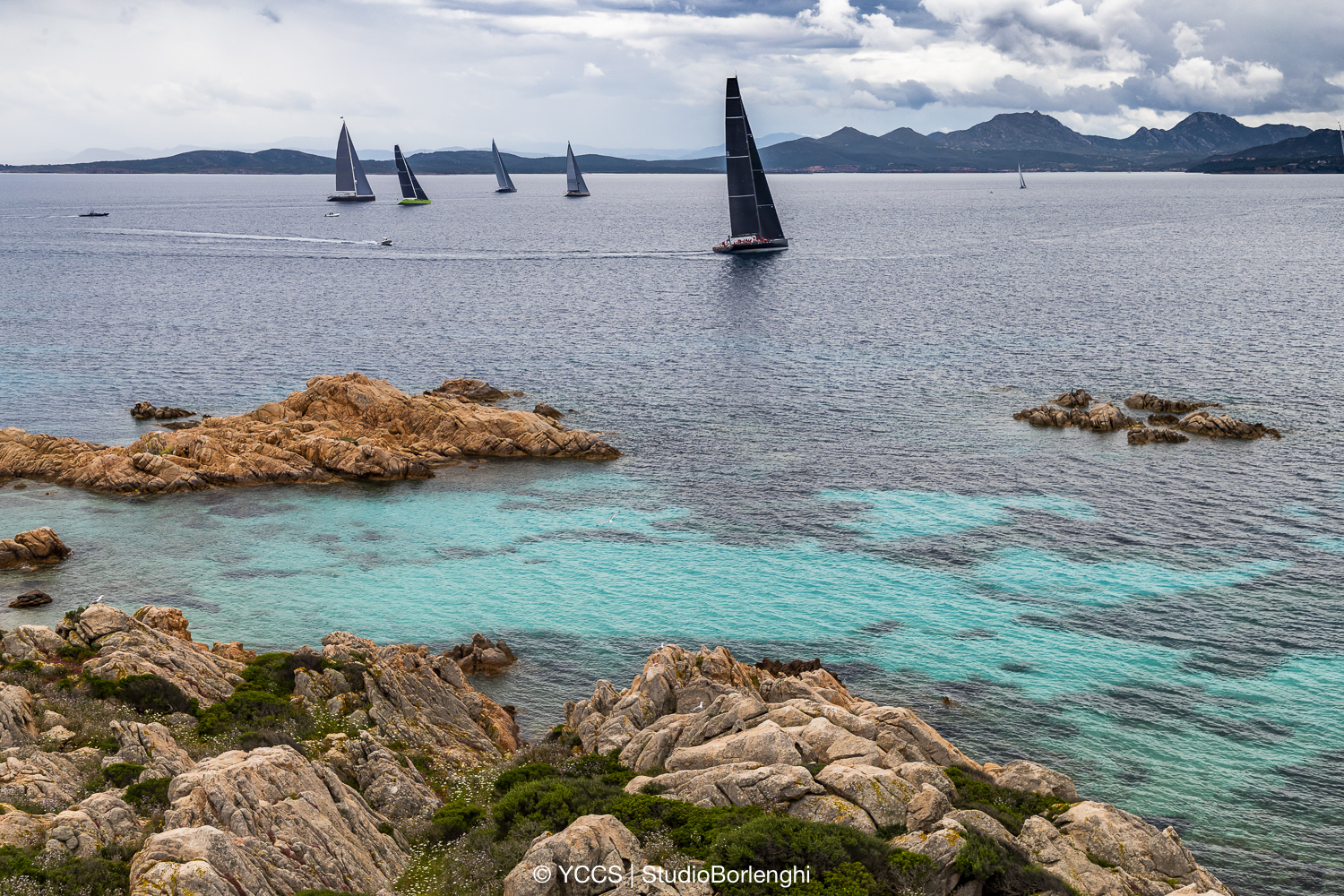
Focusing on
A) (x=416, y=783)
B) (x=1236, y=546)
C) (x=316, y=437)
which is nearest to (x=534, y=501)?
(x=316, y=437)

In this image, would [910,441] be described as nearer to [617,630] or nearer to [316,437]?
[617,630]

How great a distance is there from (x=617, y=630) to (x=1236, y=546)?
129ft

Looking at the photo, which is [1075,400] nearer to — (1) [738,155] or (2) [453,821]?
(2) [453,821]

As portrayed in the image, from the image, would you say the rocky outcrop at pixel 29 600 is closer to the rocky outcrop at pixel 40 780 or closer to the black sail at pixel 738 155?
the rocky outcrop at pixel 40 780

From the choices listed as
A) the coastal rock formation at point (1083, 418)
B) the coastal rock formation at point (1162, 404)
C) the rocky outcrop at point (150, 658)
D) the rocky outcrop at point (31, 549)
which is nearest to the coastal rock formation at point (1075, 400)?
the coastal rock formation at point (1083, 418)

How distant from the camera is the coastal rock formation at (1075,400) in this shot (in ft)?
308

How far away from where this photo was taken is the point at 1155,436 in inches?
3324

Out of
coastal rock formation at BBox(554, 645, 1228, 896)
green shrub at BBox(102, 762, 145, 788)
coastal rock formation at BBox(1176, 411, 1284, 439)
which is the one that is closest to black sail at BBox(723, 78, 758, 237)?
coastal rock formation at BBox(1176, 411, 1284, 439)

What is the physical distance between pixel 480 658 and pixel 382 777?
1582 cm

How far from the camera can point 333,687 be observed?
41906mm

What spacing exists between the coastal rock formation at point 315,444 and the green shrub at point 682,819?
54.1 meters

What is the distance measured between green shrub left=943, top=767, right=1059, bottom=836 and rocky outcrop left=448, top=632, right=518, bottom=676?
2508 centimetres

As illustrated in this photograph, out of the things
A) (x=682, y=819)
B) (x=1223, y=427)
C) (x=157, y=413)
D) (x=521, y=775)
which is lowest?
(x=521, y=775)

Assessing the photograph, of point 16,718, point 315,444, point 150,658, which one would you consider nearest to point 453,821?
point 16,718
